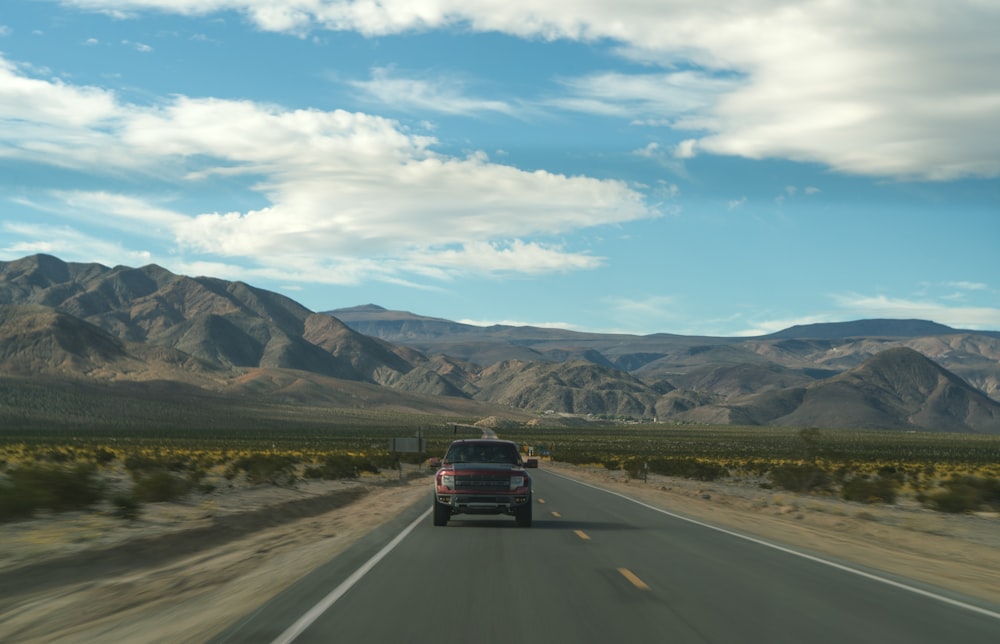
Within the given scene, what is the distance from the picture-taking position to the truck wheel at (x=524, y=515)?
20922mm

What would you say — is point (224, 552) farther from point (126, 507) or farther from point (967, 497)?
point (967, 497)

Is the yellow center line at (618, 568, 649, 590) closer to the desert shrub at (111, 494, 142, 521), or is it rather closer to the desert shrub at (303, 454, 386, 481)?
the desert shrub at (111, 494, 142, 521)

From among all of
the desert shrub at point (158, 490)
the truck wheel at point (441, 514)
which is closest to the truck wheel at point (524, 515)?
the truck wheel at point (441, 514)

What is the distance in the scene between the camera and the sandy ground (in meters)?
10.6

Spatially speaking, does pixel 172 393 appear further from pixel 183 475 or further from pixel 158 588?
pixel 158 588

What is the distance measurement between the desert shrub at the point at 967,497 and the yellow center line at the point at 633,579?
21.5m

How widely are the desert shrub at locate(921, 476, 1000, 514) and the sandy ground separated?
37.5 inches

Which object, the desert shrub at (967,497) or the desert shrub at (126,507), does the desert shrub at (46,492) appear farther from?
the desert shrub at (967,497)

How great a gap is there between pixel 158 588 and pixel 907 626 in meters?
8.74

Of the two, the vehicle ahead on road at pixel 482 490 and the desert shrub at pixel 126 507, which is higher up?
the vehicle ahead on road at pixel 482 490

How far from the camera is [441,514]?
69.4 feet

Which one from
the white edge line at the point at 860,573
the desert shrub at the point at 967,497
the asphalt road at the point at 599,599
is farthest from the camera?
the desert shrub at the point at 967,497

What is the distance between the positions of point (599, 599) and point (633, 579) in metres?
1.80

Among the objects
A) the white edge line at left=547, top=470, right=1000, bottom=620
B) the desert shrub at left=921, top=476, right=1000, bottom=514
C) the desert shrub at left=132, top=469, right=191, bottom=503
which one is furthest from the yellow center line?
the desert shrub at left=921, top=476, right=1000, bottom=514
